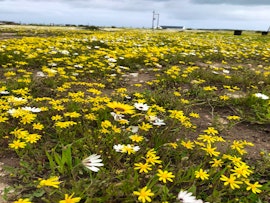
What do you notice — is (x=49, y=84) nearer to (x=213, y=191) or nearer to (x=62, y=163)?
(x=62, y=163)

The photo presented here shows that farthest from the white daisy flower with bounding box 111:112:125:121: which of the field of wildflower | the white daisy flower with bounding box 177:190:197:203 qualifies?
the white daisy flower with bounding box 177:190:197:203

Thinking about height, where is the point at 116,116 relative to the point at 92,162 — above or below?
above

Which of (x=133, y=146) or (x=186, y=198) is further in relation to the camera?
(x=133, y=146)

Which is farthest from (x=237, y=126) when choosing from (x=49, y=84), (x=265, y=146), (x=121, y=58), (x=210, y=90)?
(x=121, y=58)

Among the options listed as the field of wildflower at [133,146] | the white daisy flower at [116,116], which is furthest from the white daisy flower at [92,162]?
the white daisy flower at [116,116]

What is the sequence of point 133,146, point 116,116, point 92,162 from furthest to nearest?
1. point 116,116
2. point 133,146
3. point 92,162

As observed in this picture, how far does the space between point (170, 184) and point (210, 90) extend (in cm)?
307

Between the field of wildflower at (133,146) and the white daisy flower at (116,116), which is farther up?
the white daisy flower at (116,116)

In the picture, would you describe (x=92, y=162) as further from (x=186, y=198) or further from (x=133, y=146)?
(x=186, y=198)

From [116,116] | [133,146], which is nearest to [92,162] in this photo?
[133,146]

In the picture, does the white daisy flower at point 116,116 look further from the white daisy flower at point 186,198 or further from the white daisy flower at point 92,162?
the white daisy flower at point 186,198

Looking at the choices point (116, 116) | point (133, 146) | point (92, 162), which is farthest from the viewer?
point (116, 116)

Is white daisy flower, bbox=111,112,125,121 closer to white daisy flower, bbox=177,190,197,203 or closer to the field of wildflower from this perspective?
the field of wildflower

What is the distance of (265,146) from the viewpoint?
371cm
